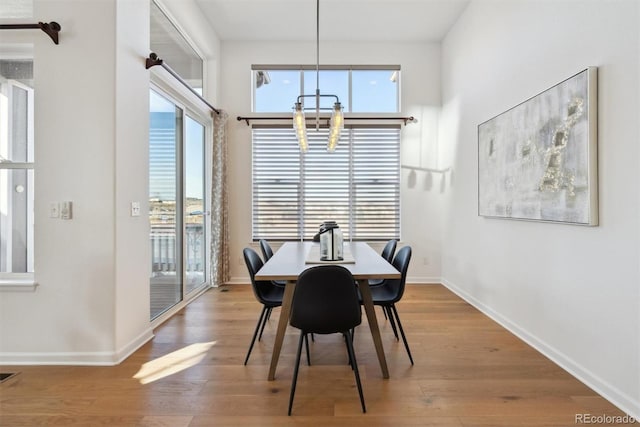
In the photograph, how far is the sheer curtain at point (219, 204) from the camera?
15.0 feet

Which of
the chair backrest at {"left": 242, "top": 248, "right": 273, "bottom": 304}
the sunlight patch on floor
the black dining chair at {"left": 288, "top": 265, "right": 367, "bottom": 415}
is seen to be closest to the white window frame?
the sunlight patch on floor

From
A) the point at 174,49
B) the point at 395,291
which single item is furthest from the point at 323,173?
the point at 395,291

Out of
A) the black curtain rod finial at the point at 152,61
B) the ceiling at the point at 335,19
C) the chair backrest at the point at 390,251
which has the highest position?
the ceiling at the point at 335,19

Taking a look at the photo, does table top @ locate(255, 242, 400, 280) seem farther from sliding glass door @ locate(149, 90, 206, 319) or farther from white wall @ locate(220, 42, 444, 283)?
white wall @ locate(220, 42, 444, 283)

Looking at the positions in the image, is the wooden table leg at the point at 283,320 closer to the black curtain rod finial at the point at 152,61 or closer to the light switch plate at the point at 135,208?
the light switch plate at the point at 135,208

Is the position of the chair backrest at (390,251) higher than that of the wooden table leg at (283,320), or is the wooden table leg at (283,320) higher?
the chair backrest at (390,251)

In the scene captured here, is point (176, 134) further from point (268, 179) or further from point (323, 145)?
point (323, 145)

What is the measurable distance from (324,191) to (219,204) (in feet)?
5.23

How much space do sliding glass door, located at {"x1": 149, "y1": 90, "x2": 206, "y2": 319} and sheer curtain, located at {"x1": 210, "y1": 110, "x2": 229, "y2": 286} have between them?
0.59ft

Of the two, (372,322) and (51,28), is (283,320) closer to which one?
(372,322)

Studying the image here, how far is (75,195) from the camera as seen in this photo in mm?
2385

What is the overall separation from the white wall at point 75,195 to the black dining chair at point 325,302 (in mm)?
1528

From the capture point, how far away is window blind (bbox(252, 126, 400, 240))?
498 centimetres

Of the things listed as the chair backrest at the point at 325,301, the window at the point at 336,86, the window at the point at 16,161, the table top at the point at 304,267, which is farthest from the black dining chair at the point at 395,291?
the window at the point at 336,86
